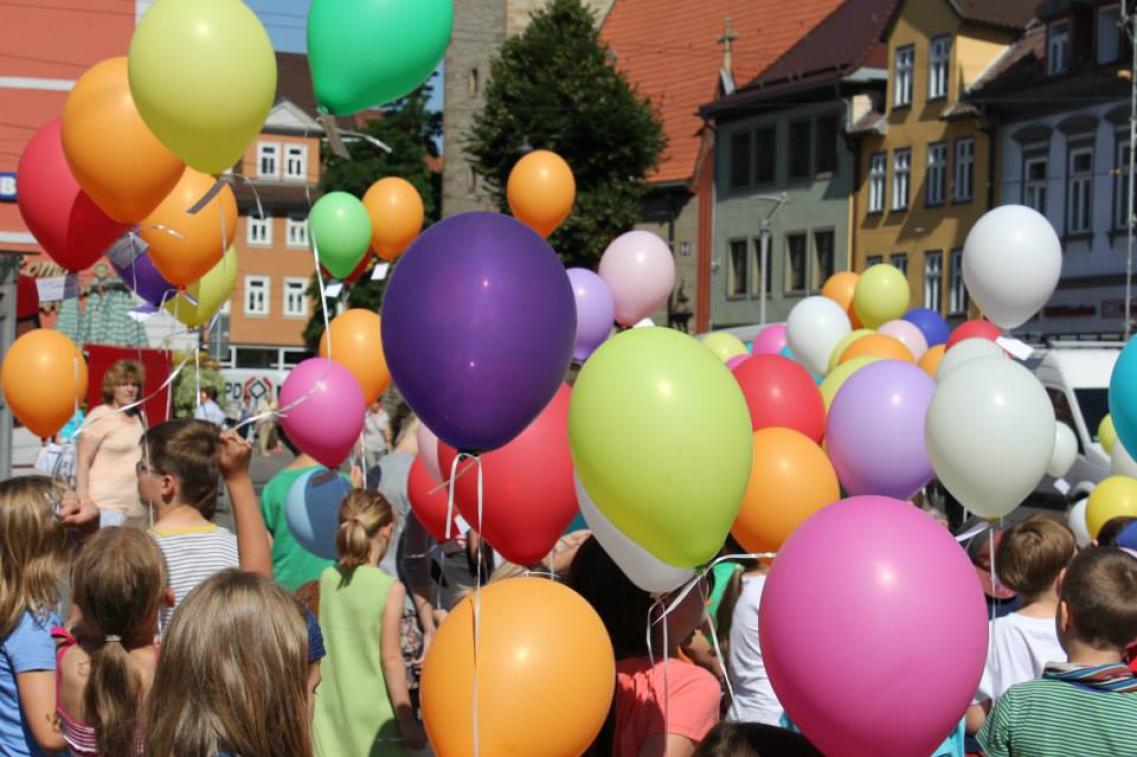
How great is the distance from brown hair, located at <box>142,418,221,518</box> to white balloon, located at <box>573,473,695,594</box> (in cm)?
135

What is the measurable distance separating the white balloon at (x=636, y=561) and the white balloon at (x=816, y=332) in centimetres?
712

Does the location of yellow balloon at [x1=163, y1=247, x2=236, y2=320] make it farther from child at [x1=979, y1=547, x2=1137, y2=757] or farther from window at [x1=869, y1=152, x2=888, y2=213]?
window at [x1=869, y1=152, x2=888, y2=213]

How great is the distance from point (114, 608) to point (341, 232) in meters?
5.21

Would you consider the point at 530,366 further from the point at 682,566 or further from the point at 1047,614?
the point at 1047,614

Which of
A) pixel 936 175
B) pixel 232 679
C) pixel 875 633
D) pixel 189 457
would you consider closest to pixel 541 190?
pixel 189 457

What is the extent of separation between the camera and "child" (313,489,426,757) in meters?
4.77

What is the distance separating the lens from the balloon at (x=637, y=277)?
9375 mm

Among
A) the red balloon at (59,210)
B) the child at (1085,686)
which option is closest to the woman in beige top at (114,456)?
the red balloon at (59,210)

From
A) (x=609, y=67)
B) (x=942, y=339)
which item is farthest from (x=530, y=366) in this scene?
(x=609, y=67)

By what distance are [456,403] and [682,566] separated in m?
0.66

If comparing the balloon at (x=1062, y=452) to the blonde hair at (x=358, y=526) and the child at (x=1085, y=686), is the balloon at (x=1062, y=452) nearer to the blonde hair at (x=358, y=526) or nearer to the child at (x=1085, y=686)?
the blonde hair at (x=358, y=526)

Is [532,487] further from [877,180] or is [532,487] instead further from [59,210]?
[877,180]

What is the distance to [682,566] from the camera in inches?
137

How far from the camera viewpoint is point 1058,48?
2911cm
